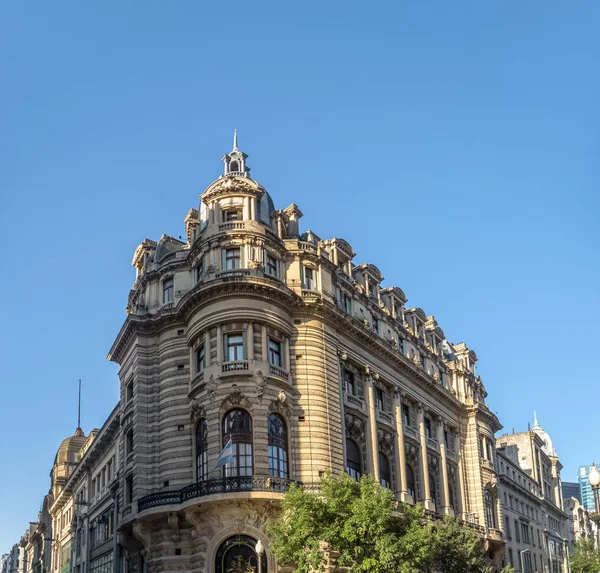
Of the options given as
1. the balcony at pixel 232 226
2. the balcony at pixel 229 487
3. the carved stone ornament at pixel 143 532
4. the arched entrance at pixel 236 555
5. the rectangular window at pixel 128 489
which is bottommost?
the arched entrance at pixel 236 555

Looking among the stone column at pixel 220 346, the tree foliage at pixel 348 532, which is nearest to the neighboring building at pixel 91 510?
the stone column at pixel 220 346

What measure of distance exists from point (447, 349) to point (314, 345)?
33864 millimetres

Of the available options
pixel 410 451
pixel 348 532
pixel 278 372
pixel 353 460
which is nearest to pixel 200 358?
pixel 278 372

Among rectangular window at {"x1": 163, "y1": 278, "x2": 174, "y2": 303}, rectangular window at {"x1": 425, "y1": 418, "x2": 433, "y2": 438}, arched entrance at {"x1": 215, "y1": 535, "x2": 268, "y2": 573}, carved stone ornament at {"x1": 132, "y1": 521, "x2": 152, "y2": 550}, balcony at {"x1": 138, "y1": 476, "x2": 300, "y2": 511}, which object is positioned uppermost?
rectangular window at {"x1": 163, "y1": 278, "x2": 174, "y2": 303}

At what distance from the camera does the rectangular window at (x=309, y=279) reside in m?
59.6

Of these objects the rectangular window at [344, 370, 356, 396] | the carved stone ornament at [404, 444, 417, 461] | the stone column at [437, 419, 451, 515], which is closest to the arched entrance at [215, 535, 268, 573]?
the rectangular window at [344, 370, 356, 396]

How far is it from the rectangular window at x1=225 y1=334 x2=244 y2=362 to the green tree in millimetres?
61754

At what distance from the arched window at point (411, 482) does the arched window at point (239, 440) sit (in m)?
19.7

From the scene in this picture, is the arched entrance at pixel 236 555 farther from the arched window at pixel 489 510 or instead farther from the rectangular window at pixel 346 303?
the arched window at pixel 489 510

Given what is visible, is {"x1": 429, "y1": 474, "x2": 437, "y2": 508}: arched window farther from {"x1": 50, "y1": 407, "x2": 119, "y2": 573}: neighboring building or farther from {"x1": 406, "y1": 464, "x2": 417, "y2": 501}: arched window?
{"x1": 50, "y1": 407, "x2": 119, "y2": 573}: neighboring building

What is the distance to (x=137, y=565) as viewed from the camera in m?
56.8

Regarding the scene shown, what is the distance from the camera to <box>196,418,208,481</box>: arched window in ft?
171

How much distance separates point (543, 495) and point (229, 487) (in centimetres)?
7918

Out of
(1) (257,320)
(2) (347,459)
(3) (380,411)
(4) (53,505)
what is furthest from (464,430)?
(4) (53,505)
